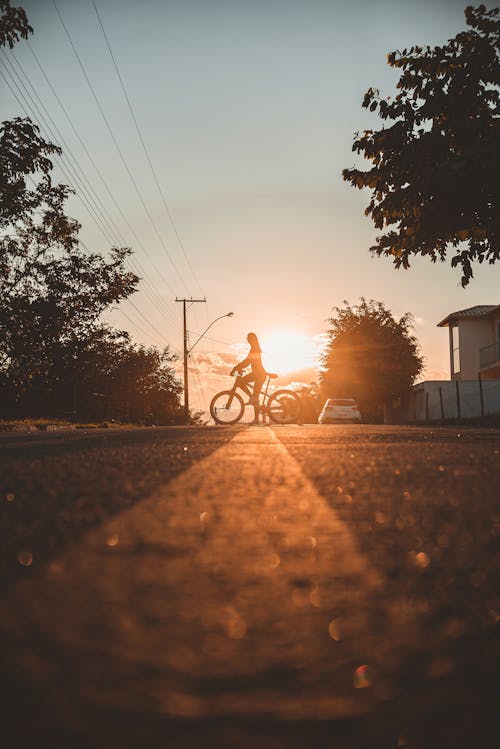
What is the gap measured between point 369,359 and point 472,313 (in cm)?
963

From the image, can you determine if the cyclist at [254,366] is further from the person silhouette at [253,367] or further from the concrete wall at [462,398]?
the concrete wall at [462,398]

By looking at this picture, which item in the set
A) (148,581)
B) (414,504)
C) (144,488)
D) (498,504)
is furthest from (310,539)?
(144,488)

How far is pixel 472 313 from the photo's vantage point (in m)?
57.2

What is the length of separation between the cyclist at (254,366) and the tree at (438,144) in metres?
3.54

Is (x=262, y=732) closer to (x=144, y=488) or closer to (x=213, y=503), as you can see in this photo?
(x=213, y=503)

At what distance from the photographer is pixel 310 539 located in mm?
1957

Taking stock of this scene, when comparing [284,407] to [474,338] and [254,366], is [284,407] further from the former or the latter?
[474,338]

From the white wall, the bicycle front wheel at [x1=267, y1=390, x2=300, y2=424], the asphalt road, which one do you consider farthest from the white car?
the asphalt road

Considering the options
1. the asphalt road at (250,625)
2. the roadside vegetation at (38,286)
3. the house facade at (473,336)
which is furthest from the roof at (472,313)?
the asphalt road at (250,625)

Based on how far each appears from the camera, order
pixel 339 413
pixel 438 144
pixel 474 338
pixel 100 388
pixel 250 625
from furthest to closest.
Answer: pixel 474 338, pixel 100 388, pixel 339 413, pixel 438 144, pixel 250 625

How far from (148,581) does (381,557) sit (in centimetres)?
58

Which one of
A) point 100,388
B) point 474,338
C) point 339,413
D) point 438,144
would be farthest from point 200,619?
point 474,338

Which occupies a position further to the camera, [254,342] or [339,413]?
[339,413]

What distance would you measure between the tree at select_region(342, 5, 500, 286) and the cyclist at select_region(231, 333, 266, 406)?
11.6 ft
